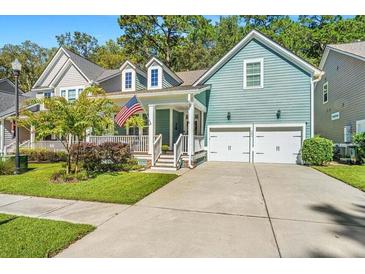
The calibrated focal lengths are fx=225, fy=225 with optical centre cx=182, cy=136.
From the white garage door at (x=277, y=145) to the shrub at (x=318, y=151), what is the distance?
100 cm

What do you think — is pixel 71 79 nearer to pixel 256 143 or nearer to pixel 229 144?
pixel 229 144

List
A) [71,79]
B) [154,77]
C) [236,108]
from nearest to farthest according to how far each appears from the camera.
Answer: [236,108], [154,77], [71,79]

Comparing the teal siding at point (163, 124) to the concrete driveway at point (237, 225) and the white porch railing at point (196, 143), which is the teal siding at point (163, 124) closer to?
the white porch railing at point (196, 143)

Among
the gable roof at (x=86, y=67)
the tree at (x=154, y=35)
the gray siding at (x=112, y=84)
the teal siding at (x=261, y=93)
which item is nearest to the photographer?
the teal siding at (x=261, y=93)

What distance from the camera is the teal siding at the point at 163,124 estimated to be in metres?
14.8

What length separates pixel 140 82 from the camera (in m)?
15.9

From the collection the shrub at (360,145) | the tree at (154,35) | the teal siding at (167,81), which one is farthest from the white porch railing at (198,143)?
the tree at (154,35)

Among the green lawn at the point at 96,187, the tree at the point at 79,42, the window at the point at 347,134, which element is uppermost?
the tree at the point at 79,42

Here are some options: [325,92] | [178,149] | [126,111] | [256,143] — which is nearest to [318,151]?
[256,143]

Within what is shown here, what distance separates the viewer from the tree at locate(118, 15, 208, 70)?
84.9 feet

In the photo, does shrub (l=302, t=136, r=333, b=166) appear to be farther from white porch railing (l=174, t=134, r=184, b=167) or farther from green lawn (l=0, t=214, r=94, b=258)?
green lawn (l=0, t=214, r=94, b=258)

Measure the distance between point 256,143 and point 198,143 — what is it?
3.49 m

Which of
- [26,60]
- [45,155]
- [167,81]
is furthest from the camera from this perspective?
[26,60]

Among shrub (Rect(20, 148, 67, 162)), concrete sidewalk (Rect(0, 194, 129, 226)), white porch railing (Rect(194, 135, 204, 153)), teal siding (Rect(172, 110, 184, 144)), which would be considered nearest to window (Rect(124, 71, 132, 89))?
teal siding (Rect(172, 110, 184, 144))
